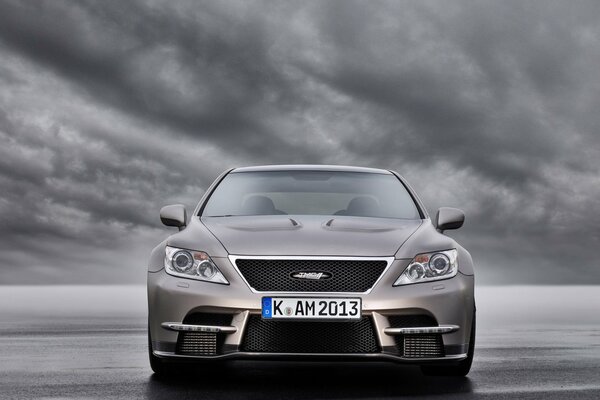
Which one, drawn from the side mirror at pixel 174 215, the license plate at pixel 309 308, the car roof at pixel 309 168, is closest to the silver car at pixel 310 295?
the license plate at pixel 309 308

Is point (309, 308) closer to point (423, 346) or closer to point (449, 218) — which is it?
point (423, 346)

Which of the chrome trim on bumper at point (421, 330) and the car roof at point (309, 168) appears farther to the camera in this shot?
the car roof at point (309, 168)

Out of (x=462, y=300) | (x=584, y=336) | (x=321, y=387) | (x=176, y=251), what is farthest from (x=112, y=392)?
(x=584, y=336)

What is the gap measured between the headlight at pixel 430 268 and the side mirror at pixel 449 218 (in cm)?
92

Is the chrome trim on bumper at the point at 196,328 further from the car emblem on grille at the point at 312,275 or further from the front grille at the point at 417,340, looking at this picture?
the front grille at the point at 417,340

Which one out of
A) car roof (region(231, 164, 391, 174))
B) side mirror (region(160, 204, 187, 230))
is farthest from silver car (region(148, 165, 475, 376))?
car roof (region(231, 164, 391, 174))

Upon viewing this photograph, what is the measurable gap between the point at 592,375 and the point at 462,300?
6.15 feet

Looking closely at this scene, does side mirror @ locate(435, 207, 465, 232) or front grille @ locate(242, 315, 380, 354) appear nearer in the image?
front grille @ locate(242, 315, 380, 354)

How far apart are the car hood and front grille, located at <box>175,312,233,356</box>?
48 cm

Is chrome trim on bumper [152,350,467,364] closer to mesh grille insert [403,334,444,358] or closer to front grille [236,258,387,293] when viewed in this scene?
mesh grille insert [403,334,444,358]

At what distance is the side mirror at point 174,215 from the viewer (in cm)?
714

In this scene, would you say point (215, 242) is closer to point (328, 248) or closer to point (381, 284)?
point (328, 248)

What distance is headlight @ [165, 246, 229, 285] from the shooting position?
5934 mm

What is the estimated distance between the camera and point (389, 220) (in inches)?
277
